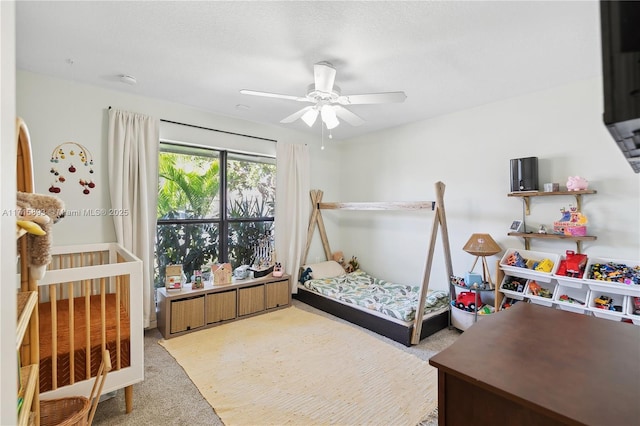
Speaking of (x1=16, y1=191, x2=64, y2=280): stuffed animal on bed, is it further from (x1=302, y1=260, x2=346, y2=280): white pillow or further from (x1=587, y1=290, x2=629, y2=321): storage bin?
(x1=587, y1=290, x2=629, y2=321): storage bin

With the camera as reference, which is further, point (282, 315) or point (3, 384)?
point (282, 315)

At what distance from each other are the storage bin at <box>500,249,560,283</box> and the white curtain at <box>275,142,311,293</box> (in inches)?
96.4

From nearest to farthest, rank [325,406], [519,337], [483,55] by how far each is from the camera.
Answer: [519,337]
[325,406]
[483,55]

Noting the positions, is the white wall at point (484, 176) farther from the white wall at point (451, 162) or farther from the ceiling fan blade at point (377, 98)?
the ceiling fan blade at point (377, 98)

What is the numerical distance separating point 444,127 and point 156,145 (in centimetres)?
322

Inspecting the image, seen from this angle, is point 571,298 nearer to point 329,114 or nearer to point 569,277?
point 569,277

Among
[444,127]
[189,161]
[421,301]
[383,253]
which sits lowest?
[421,301]

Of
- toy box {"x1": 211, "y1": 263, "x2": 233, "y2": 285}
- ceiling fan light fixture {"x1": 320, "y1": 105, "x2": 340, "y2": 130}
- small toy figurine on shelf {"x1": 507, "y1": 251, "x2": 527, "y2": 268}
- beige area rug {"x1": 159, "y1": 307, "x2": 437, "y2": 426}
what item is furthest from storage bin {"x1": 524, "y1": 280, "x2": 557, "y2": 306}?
toy box {"x1": 211, "y1": 263, "x2": 233, "y2": 285}

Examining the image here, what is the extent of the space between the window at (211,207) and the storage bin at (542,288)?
3001 mm

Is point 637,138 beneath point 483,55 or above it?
beneath

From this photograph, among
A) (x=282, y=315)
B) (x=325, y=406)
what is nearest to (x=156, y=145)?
(x=282, y=315)

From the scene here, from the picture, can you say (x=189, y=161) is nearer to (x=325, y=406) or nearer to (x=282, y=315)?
(x=282, y=315)

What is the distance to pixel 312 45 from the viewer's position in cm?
206

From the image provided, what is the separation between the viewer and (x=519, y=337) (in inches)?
42.5
